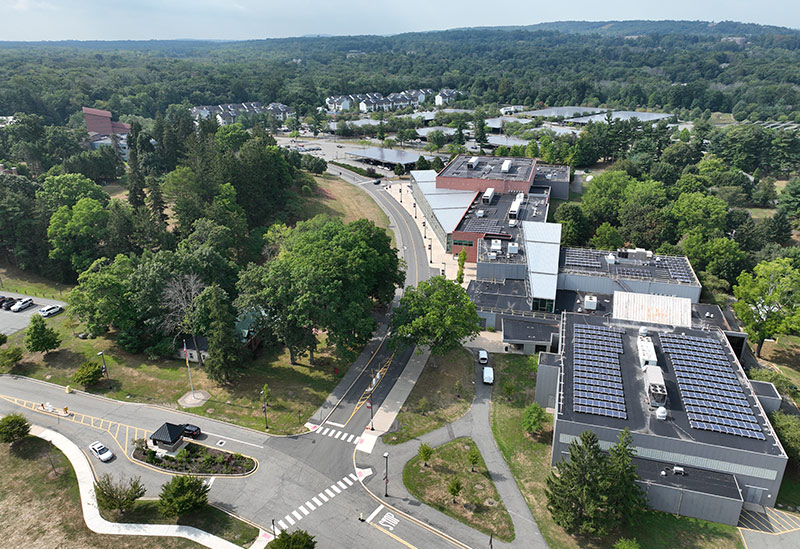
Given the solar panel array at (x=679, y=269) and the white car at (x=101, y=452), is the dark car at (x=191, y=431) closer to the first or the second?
the white car at (x=101, y=452)

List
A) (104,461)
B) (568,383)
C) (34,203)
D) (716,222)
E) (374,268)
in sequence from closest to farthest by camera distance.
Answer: (104,461)
(568,383)
(374,268)
(34,203)
(716,222)

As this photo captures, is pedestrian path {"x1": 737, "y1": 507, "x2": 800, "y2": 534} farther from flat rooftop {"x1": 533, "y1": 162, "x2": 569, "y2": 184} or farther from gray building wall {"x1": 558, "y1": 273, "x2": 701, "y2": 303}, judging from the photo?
flat rooftop {"x1": 533, "y1": 162, "x2": 569, "y2": 184}

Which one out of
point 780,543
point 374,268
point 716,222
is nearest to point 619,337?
point 780,543

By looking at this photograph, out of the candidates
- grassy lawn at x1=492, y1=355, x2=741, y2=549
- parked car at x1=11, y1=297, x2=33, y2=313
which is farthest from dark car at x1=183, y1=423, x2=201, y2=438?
parked car at x1=11, y1=297, x2=33, y2=313

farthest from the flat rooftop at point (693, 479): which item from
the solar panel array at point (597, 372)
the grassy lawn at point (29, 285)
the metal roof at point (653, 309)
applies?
the grassy lawn at point (29, 285)

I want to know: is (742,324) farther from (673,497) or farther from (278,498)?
(278,498)

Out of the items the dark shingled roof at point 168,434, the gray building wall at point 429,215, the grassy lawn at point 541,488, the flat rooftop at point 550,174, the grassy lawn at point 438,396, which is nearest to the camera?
the grassy lawn at point 541,488
